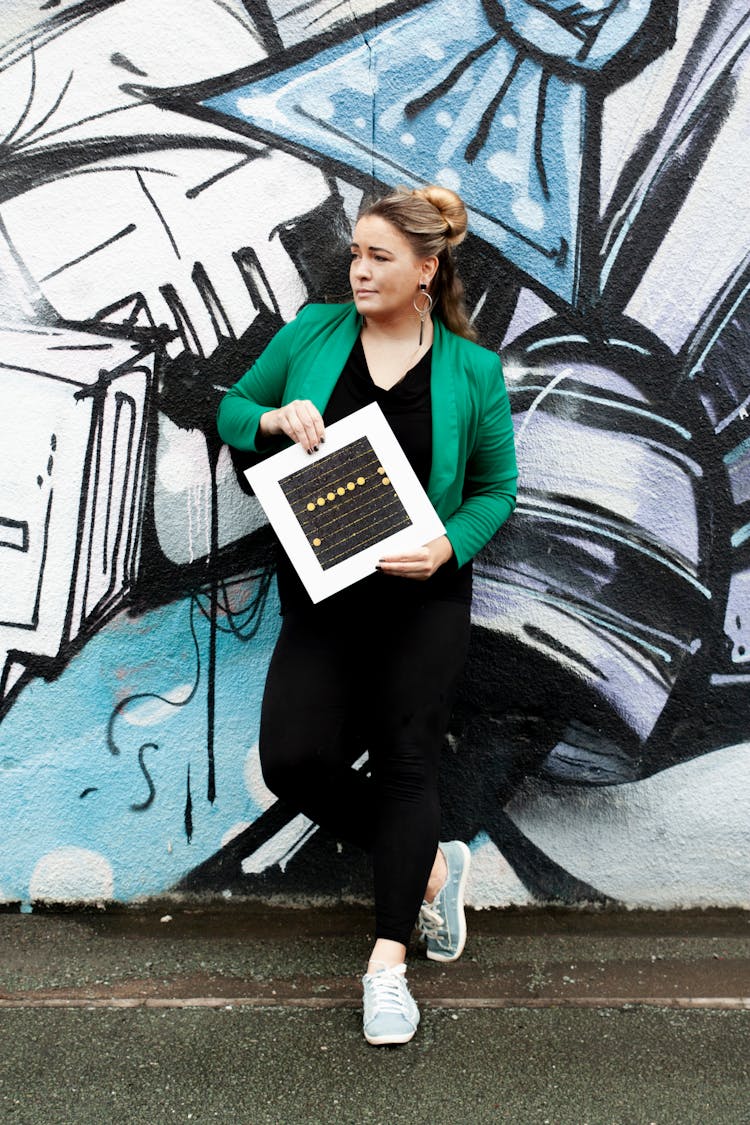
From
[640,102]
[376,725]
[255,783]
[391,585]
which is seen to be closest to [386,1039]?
[376,725]

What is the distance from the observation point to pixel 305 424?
7.68 ft

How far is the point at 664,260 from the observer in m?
2.81

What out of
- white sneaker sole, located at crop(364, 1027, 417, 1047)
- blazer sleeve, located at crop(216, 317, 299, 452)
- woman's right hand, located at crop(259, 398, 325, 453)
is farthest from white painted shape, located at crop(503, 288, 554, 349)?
white sneaker sole, located at crop(364, 1027, 417, 1047)

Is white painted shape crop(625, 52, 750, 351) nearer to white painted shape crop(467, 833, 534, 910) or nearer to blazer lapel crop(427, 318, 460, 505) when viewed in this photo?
blazer lapel crop(427, 318, 460, 505)

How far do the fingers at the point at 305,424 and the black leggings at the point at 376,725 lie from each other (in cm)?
41

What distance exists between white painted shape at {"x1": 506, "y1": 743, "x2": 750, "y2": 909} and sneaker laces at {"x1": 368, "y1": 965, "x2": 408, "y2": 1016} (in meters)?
0.71

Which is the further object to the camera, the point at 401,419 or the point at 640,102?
the point at 640,102

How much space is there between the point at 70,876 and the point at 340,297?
5.60 ft

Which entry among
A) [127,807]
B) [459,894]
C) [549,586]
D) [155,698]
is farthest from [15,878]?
[549,586]

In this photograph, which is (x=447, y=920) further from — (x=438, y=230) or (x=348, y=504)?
(x=438, y=230)

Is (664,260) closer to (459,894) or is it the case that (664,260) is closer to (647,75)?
(647,75)

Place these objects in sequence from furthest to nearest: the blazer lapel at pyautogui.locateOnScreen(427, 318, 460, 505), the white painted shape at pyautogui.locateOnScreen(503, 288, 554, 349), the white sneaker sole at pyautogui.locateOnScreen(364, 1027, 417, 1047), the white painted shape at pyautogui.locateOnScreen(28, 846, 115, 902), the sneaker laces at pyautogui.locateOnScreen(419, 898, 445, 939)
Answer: the white painted shape at pyautogui.locateOnScreen(28, 846, 115, 902), the white painted shape at pyautogui.locateOnScreen(503, 288, 554, 349), the sneaker laces at pyautogui.locateOnScreen(419, 898, 445, 939), the blazer lapel at pyautogui.locateOnScreen(427, 318, 460, 505), the white sneaker sole at pyautogui.locateOnScreen(364, 1027, 417, 1047)

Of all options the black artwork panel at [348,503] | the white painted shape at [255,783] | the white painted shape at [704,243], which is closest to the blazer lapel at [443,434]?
the black artwork panel at [348,503]

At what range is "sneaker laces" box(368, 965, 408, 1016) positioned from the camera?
2.34m
